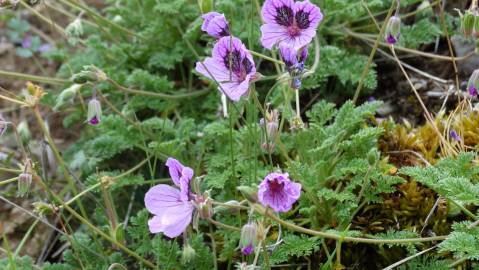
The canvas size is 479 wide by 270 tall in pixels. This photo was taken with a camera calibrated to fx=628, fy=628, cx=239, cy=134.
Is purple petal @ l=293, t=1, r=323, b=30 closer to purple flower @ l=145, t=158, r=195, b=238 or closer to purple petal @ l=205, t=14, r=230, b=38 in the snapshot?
purple petal @ l=205, t=14, r=230, b=38

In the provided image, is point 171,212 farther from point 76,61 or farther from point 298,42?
point 76,61

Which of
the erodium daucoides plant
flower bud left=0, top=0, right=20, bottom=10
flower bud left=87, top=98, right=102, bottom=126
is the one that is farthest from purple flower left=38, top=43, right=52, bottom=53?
flower bud left=87, top=98, right=102, bottom=126

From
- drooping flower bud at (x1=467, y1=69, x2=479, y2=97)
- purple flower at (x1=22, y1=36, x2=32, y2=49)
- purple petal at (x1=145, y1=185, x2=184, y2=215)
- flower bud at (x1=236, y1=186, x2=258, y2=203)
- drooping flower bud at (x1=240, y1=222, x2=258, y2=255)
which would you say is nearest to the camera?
flower bud at (x1=236, y1=186, x2=258, y2=203)

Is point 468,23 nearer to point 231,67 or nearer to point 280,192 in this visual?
point 231,67

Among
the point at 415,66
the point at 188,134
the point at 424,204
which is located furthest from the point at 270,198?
the point at 415,66

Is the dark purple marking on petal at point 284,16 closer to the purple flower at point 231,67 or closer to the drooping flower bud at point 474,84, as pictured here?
the purple flower at point 231,67

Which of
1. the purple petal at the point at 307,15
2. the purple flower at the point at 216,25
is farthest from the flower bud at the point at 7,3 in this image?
the purple petal at the point at 307,15

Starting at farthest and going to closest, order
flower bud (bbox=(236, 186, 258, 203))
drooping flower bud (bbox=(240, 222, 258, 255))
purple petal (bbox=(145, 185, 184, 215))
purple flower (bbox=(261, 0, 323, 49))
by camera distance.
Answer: purple flower (bbox=(261, 0, 323, 49))
purple petal (bbox=(145, 185, 184, 215))
drooping flower bud (bbox=(240, 222, 258, 255))
flower bud (bbox=(236, 186, 258, 203))
